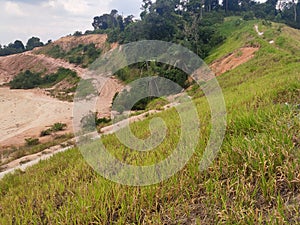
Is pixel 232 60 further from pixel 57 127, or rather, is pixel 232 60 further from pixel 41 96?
pixel 41 96

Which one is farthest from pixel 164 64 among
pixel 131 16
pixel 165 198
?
pixel 131 16

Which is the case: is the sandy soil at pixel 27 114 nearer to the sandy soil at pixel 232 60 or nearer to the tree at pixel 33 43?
the sandy soil at pixel 232 60

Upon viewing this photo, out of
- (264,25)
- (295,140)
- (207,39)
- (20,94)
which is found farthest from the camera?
(20,94)

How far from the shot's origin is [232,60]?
78.7ft

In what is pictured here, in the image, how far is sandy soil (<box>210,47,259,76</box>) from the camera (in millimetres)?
22719

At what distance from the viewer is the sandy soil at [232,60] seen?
22.7m

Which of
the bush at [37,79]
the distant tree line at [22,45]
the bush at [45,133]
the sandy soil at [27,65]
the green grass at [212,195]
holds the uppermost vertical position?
the distant tree line at [22,45]

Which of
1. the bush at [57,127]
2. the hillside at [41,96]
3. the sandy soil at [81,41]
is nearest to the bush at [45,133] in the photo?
the hillside at [41,96]

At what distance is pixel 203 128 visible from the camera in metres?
4.10

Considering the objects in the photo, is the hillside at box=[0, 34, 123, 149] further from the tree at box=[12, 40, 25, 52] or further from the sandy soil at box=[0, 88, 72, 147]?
the tree at box=[12, 40, 25, 52]

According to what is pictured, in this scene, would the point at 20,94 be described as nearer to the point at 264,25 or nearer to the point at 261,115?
the point at 264,25

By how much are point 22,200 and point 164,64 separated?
23504 millimetres

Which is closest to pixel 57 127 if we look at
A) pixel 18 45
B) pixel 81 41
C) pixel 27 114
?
pixel 27 114

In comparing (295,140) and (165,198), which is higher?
(295,140)
